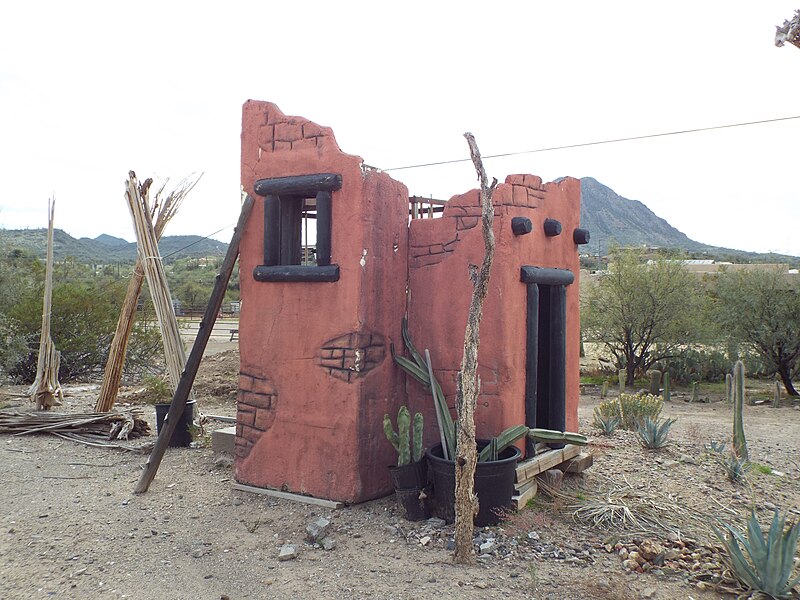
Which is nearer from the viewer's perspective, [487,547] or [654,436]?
[487,547]

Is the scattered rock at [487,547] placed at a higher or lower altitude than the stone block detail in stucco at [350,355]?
lower

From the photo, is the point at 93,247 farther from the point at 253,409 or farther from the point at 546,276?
the point at 546,276

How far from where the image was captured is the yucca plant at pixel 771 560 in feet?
11.8

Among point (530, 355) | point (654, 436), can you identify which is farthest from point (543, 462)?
point (654, 436)

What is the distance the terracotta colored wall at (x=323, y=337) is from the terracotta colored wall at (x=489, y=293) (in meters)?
0.20

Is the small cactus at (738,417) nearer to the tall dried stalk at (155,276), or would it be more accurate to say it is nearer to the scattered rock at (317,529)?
the scattered rock at (317,529)

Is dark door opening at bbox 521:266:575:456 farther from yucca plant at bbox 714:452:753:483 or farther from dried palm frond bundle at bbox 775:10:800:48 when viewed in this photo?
dried palm frond bundle at bbox 775:10:800:48

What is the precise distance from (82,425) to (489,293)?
532 cm

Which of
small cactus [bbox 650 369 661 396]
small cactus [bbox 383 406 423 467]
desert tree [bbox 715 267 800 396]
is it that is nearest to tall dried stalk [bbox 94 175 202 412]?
small cactus [bbox 383 406 423 467]

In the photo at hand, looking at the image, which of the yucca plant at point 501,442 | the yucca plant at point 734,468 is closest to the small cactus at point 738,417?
the yucca plant at point 734,468

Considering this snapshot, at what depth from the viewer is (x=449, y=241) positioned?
553 cm

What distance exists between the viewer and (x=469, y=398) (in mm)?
4105

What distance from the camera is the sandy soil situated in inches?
151

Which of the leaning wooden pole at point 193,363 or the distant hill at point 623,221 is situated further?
the distant hill at point 623,221
